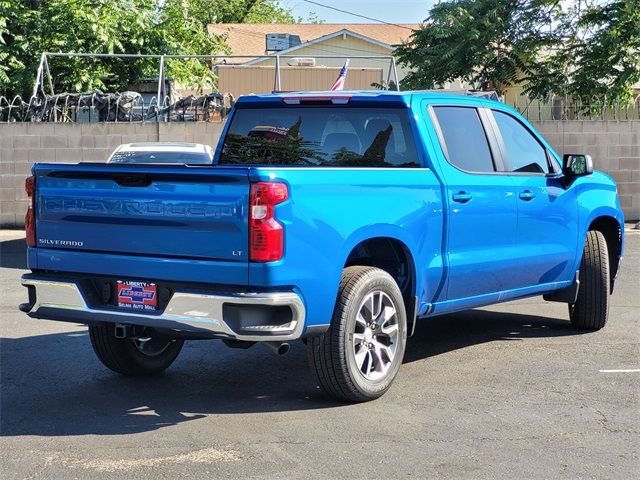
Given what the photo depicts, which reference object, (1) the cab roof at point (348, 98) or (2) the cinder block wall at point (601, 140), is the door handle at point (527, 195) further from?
(2) the cinder block wall at point (601, 140)

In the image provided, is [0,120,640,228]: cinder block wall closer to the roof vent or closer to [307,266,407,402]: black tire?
[307,266,407,402]: black tire

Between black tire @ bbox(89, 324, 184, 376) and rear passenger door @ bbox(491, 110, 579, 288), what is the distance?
270cm

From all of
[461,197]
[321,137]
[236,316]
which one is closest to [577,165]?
[461,197]

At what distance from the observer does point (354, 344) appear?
633 centimetres

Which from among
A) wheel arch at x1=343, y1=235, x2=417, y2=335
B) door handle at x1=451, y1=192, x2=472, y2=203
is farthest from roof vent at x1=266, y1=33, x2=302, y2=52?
wheel arch at x1=343, y1=235, x2=417, y2=335

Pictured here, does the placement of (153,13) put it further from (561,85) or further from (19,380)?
(19,380)

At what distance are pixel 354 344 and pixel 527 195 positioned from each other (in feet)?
7.30

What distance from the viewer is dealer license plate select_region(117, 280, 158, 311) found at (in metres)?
6.02

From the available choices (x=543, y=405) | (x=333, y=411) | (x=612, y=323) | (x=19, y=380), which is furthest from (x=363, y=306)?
(x=612, y=323)

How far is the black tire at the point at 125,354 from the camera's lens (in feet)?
23.2

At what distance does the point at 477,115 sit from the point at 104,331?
3.11m

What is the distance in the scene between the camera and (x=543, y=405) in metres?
6.38

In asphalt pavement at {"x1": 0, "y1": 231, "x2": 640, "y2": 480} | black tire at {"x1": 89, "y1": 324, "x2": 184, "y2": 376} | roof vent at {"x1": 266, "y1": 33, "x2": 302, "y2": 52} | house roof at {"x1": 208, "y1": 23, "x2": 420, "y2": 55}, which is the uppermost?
house roof at {"x1": 208, "y1": 23, "x2": 420, "y2": 55}

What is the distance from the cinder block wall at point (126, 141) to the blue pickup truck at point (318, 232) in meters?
9.86
